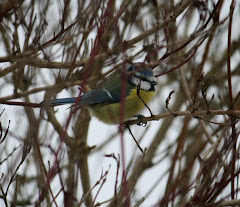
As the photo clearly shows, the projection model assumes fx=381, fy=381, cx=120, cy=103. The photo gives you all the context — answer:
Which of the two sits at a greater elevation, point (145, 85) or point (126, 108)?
point (145, 85)

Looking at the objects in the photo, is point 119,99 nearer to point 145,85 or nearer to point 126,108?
point 126,108

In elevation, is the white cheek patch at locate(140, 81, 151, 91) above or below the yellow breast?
above

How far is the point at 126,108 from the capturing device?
11.2 ft

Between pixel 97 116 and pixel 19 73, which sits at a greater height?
pixel 97 116

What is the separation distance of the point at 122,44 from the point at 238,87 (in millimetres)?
2985

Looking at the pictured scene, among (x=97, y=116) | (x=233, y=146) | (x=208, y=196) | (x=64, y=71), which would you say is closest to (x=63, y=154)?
(x=64, y=71)

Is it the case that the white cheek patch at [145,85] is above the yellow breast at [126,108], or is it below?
above

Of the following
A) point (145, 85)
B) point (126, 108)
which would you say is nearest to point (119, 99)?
point (126, 108)

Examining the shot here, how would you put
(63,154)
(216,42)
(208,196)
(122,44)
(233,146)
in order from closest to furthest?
1. (63,154)
2. (122,44)
3. (208,196)
4. (233,146)
5. (216,42)

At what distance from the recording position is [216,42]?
3801mm

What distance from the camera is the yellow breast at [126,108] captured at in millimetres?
3381

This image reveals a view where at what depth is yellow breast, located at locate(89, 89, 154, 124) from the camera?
338 cm

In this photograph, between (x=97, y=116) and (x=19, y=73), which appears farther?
(x=97, y=116)

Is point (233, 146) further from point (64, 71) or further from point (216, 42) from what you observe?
point (216, 42)
